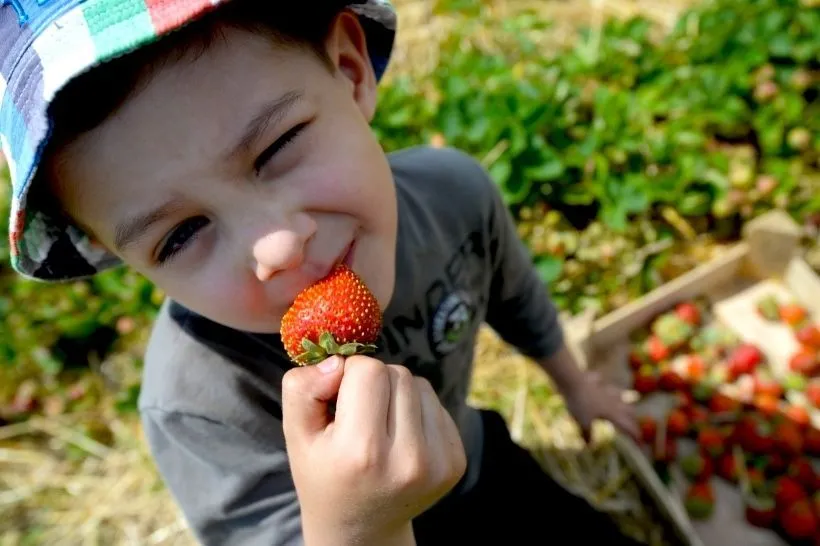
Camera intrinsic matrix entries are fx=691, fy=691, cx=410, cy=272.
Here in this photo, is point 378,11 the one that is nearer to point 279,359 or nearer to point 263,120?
point 263,120

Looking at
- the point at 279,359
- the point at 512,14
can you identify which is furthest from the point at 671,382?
the point at 512,14

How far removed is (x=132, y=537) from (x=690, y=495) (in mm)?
1567

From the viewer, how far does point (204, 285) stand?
80 centimetres

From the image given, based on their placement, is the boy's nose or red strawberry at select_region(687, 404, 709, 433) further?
red strawberry at select_region(687, 404, 709, 433)

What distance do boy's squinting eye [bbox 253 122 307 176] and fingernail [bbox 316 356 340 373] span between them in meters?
0.22

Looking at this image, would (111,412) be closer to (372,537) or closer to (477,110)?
(477,110)

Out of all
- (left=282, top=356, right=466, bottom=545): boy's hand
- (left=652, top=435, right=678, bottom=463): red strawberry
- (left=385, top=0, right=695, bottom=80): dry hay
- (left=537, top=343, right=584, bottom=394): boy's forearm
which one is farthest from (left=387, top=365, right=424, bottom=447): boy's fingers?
(left=385, top=0, right=695, bottom=80): dry hay

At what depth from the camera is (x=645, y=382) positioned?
6.50 feet

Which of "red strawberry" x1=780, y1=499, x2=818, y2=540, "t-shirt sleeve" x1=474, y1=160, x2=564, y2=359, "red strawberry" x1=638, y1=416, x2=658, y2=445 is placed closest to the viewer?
"t-shirt sleeve" x1=474, y1=160, x2=564, y2=359

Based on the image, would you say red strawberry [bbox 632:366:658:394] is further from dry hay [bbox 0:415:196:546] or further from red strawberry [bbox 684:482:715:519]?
dry hay [bbox 0:415:196:546]

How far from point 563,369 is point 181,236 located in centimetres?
111

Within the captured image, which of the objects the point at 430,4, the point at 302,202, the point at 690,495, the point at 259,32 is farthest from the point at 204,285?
the point at 430,4

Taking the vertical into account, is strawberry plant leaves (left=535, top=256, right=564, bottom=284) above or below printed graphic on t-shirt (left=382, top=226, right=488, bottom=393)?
below

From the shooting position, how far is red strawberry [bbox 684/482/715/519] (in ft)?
5.61
